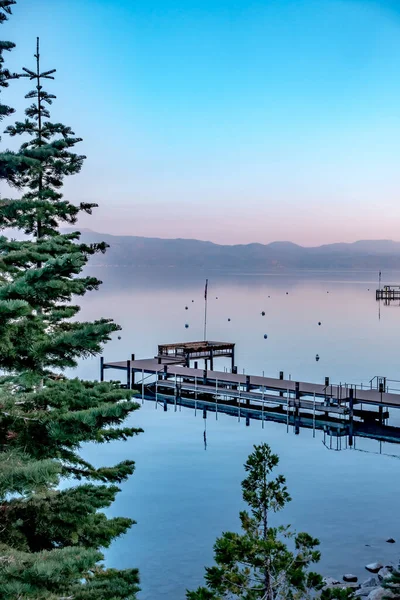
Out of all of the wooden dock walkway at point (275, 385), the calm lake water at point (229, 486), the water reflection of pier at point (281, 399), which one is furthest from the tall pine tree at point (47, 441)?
the wooden dock walkway at point (275, 385)

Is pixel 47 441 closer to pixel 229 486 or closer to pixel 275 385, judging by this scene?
pixel 229 486

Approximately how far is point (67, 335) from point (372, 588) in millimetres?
14571

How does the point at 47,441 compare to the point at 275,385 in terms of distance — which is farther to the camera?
the point at 275,385

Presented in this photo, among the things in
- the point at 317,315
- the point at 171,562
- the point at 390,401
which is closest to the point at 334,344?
the point at 317,315

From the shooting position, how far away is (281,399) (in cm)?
2883

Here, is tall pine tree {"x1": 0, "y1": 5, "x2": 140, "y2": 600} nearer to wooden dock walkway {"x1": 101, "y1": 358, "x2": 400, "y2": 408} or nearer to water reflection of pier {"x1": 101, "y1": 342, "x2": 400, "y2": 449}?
water reflection of pier {"x1": 101, "y1": 342, "x2": 400, "y2": 449}

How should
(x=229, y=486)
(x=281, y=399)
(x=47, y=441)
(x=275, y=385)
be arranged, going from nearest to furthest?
(x=47, y=441), (x=229, y=486), (x=281, y=399), (x=275, y=385)

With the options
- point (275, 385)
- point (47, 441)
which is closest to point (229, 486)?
point (275, 385)

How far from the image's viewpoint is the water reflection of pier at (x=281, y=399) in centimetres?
2625

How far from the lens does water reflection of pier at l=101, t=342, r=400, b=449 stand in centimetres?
2625

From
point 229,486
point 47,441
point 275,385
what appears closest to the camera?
point 47,441

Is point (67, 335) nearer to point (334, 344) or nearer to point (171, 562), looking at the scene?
point (171, 562)

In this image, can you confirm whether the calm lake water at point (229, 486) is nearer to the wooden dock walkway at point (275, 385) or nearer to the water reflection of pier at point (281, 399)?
the water reflection of pier at point (281, 399)

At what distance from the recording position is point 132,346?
6494 cm
